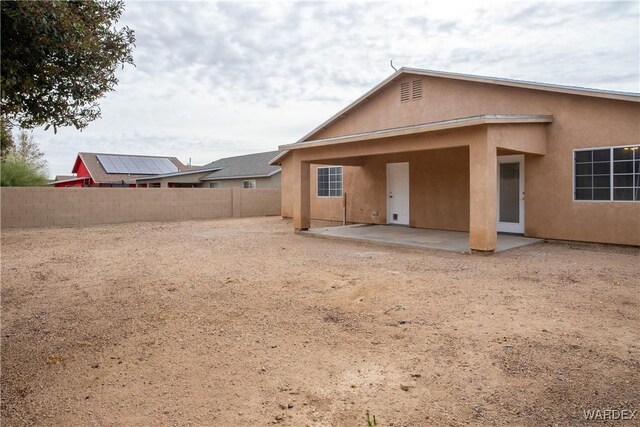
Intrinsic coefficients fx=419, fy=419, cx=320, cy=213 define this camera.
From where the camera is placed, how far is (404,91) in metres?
14.0

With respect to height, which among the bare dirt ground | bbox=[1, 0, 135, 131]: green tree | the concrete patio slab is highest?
bbox=[1, 0, 135, 131]: green tree

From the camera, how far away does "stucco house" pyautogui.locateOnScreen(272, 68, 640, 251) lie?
9.19 m

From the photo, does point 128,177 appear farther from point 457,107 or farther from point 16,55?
point 16,55

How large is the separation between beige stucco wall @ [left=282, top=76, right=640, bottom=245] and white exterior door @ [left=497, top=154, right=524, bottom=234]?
448mm

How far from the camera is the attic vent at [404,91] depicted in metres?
13.9

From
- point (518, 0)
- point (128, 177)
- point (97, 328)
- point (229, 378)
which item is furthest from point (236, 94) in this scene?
point (128, 177)

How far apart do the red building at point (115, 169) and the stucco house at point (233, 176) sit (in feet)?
12.7

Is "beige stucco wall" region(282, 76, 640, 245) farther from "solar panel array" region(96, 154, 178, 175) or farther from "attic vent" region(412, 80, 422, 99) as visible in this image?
"solar panel array" region(96, 154, 178, 175)

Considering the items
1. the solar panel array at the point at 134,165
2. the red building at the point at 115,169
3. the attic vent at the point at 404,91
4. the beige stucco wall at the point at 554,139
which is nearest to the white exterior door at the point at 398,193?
the beige stucco wall at the point at 554,139

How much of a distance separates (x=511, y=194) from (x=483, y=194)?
3.45m

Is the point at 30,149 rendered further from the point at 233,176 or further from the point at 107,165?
the point at 233,176

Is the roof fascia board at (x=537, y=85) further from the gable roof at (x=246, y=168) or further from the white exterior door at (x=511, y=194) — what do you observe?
the gable roof at (x=246, y=168)

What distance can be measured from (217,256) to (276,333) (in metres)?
5.32

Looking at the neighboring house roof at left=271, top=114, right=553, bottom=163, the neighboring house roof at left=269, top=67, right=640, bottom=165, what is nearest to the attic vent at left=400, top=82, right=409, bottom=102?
the neighboring house roof at left=269, top=67, right=640, bottom=165
